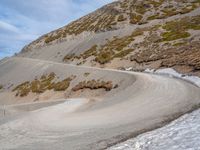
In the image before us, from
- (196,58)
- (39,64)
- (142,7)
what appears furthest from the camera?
(142,7)

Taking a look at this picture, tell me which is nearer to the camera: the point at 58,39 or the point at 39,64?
the point at 39,64

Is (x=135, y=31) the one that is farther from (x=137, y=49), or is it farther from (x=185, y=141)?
(x=185, y=141)

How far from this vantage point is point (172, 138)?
13.2m

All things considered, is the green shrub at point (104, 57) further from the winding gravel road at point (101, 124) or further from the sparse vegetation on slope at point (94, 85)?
the winding gravel road at point (101, 124)

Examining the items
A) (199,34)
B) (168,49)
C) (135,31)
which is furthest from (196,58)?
(135,31)

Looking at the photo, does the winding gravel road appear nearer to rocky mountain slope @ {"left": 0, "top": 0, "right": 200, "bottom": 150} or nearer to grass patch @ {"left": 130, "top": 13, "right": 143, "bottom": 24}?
rocky mountain slope @ {"left": 0, "top": 0, "right": 200, "bottom": 150}

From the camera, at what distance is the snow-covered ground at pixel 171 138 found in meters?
12.1

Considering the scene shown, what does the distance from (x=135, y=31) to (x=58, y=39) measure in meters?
33.0

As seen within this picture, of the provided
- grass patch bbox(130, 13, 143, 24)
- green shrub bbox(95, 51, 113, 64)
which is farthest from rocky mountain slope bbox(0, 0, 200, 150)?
grass patch bbox(130, 13, 143, 24)

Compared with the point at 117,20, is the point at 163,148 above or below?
below

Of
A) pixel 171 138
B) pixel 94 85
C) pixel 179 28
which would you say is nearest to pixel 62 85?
pixel 94 85

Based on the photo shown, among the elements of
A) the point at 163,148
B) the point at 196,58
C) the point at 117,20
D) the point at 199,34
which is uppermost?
the point at 117,20

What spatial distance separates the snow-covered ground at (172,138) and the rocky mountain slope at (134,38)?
22430mm

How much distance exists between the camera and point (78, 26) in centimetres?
11856
